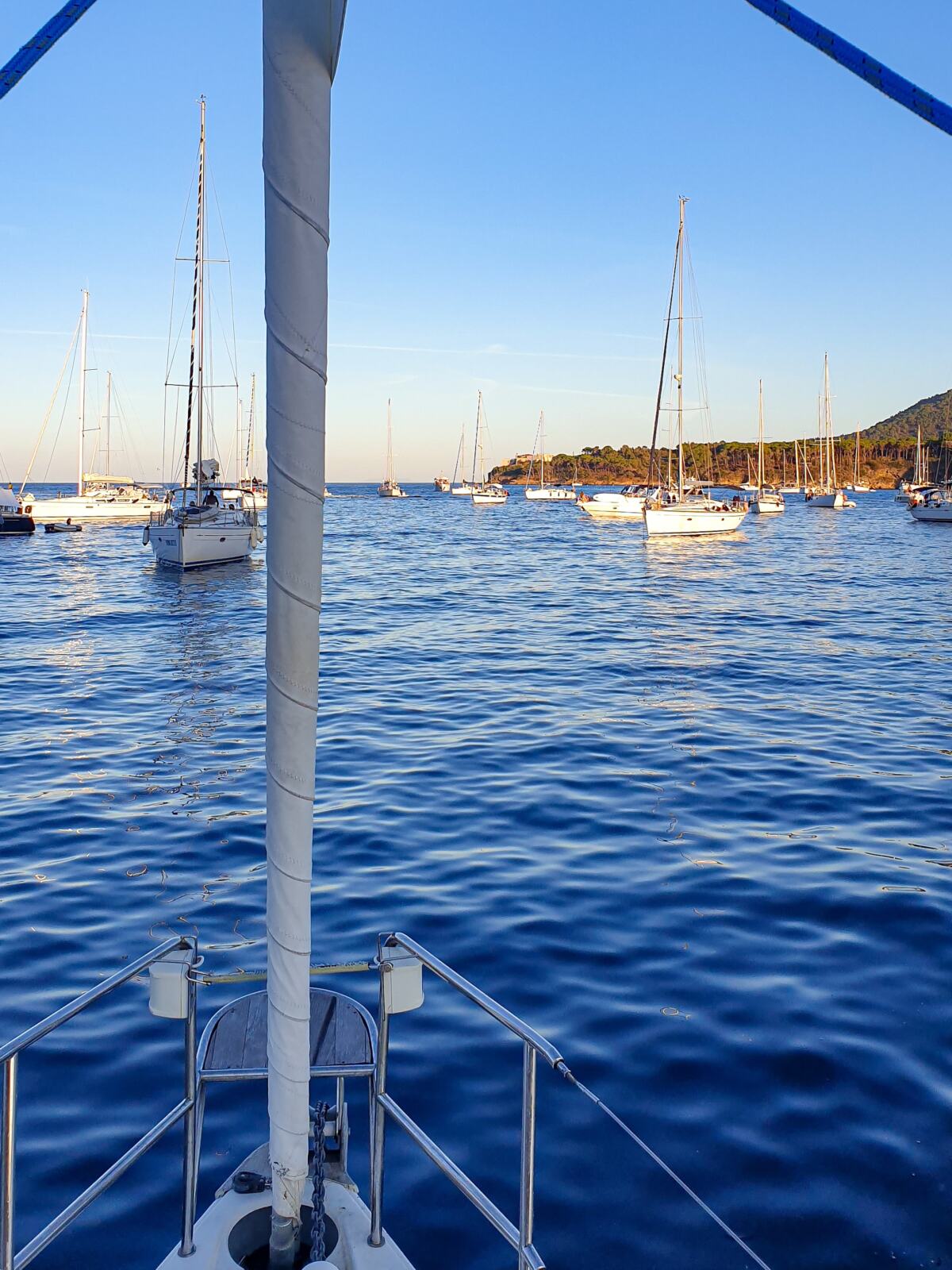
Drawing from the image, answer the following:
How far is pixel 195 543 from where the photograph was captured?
3450 cm

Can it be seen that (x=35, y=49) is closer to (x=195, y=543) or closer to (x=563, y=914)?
(x=563, y=914)

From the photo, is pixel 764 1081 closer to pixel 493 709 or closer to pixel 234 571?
pixel 493 709

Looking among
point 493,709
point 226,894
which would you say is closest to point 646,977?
point 226,894

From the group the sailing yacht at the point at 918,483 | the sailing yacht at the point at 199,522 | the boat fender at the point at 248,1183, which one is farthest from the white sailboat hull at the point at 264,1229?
the sailing yacht at the point at 918,483

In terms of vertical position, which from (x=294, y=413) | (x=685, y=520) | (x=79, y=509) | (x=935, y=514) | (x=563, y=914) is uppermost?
(x=935, y=514)

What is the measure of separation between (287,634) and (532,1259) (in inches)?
69.7

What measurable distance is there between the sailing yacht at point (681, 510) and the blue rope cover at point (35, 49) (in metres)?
48.4

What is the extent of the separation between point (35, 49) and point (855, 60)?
1.88 meters

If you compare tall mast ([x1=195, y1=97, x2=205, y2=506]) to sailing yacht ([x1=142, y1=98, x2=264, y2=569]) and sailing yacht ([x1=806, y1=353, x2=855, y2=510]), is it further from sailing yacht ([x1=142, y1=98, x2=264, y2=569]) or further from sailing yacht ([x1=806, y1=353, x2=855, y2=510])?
sailing yacht ([x1=806, y1=353, x2=855, y2=510])

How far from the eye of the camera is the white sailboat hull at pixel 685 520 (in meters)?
51.4

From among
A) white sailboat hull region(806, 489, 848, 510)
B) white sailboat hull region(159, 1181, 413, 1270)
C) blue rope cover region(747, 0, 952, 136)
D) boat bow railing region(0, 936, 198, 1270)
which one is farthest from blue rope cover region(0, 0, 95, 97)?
white sailboat hull region(806, 489, 848, 510)

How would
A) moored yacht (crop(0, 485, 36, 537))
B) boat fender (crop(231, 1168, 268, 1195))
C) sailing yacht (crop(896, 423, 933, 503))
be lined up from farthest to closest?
sailing yacht (crop(896, 423, 933, 503)) → moored yacht (crop(0, 485, 36, 537)) → boat fender (crop(231, 1168, 268, 1195))

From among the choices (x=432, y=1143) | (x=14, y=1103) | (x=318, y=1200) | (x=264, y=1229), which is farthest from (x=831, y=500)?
(x=14, y=1103)

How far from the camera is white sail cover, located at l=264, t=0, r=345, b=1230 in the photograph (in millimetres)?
2096
